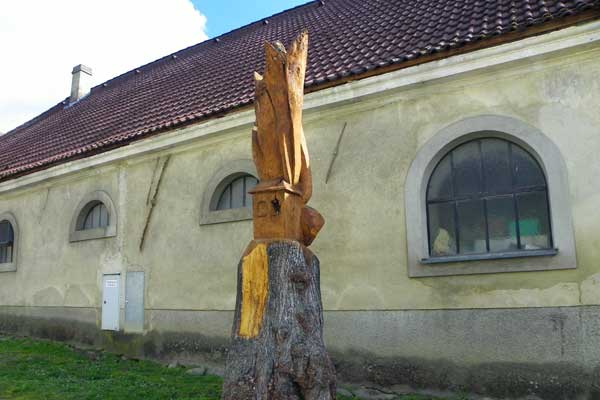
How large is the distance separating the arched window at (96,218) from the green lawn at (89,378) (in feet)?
7.98

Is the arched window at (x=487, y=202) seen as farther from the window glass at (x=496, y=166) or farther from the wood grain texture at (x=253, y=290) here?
the wood grain texture at (x=253, y=290)

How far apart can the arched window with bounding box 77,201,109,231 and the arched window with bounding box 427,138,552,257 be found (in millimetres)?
6771

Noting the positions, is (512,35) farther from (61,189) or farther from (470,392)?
(61,189)

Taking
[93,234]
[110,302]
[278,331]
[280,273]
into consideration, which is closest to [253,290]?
[280,273]

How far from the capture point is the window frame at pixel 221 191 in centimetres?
838

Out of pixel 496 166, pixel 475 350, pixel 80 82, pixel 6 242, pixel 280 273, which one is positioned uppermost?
pixel 80 82

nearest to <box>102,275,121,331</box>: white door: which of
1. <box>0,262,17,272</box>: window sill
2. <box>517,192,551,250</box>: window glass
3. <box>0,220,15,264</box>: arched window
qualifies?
<box>0,262,17,272</box>: window sill

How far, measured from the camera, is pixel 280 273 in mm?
4148

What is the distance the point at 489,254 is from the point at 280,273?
3084 millimetres

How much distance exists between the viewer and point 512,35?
20.1ft

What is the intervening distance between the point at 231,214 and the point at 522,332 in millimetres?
4548

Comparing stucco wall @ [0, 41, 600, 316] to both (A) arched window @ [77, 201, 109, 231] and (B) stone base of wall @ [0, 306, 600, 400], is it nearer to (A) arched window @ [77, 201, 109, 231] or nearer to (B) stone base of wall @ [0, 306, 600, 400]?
(B) stone base of wall @ [0, 306, 600, 400]

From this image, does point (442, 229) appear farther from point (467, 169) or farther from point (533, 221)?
point (533, 221)

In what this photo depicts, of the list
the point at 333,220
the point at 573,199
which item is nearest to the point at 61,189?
the point at 333,220
